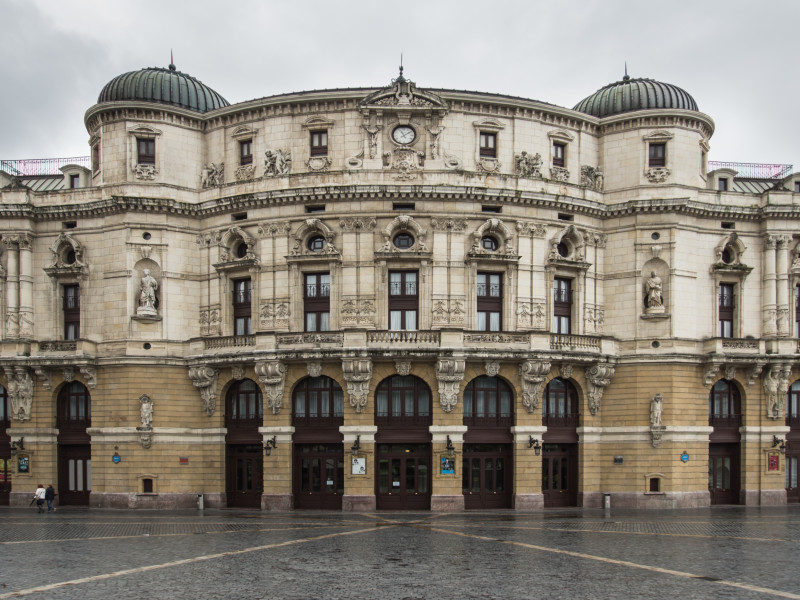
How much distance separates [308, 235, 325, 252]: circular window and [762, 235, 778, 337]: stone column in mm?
29033

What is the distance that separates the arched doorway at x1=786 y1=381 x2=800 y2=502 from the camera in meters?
62.3

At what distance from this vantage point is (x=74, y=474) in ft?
201

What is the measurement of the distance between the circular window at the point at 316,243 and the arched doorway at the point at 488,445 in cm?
1248

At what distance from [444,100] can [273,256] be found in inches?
566

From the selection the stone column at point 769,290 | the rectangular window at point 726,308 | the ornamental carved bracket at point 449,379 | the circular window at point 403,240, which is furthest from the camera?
the rectangular window at point 726,308

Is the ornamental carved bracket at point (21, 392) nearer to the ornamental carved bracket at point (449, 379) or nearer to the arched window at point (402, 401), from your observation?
the arched window at point (402, 401)

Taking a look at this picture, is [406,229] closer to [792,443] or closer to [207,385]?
[207,385]

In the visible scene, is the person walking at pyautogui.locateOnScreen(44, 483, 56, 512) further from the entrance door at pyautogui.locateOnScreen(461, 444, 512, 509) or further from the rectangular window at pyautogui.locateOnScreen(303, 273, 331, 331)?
the entrance door at pyautogui.locateOnScreen(461, 444, 512, 509)

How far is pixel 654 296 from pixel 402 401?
17.3 metres

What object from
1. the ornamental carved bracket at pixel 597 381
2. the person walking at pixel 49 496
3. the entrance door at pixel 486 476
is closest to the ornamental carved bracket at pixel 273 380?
the entrance door at pixel 486 476

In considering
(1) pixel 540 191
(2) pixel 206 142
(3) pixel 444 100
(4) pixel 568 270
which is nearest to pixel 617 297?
(4) pixel 568 270

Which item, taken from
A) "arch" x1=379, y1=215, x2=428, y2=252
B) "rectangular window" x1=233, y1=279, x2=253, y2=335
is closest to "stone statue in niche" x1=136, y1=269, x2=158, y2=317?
"rectangular window" x1=233, y1=279, x2=253, y2=335

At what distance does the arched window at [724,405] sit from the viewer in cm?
6106

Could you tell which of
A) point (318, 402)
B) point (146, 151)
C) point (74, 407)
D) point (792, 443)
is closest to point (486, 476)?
point (318, 402)
